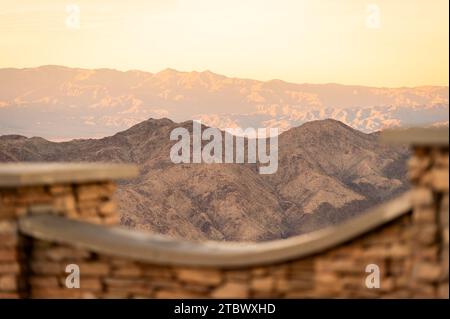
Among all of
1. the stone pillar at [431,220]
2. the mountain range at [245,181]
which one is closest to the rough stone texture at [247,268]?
the stone pillar at [431,220]

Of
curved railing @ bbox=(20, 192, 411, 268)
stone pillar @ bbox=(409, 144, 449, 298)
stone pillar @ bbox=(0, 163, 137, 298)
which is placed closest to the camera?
stone pillar @ bbox=(409, 144, 449, 298)

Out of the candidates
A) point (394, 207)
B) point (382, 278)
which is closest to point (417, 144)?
point (394, 207)

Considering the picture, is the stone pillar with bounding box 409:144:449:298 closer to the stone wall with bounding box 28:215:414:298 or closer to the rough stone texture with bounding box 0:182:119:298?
the stone wall with bounding box 28:215:414:298

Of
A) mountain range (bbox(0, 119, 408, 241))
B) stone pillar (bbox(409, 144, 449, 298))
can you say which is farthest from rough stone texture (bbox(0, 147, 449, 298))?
mountain range (bbox(0, 119, 408, 241))

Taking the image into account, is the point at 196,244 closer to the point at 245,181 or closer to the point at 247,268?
the point at 247,268

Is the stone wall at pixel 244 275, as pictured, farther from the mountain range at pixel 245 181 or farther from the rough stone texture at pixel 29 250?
the mountain range at pixel 245 181

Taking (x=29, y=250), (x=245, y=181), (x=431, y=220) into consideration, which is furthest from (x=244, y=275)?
(x=245, y=181)
